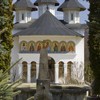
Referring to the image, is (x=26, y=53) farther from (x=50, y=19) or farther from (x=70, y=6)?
(x=70, y=6)

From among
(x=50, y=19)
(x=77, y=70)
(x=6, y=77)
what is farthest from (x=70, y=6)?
(x=6, y=77)

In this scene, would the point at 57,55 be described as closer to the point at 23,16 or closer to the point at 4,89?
the point at 23,16

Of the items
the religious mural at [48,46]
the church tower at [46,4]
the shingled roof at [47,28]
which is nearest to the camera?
the religious mural at [48,46]

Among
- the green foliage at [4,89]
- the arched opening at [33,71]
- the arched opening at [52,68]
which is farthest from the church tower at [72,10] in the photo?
the green foliage at [4,89]

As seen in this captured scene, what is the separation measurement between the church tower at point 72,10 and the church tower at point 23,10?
4.83m

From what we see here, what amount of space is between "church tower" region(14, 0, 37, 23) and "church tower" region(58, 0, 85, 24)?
4.83 meters

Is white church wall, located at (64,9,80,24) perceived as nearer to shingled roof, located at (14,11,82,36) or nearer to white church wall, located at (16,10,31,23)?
shingled roof, located at (14,11,82,36)

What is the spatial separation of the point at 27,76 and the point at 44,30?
5885 mm

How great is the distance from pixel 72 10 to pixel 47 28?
28.3 feet

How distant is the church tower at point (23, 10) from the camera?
52.0 meters

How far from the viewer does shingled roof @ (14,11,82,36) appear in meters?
42.4

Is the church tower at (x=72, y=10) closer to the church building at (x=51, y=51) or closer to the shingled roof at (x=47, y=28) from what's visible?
the shingled roof at (x=47, y=28)

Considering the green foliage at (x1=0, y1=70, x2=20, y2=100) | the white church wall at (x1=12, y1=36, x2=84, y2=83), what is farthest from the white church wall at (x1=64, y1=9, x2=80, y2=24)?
the green foliage at (x1=0, y1=70, x2=20, y2=100)

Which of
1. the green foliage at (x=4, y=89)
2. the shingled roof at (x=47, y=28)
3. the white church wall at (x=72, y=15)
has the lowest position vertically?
the green foliage at (x=4, y=89)
